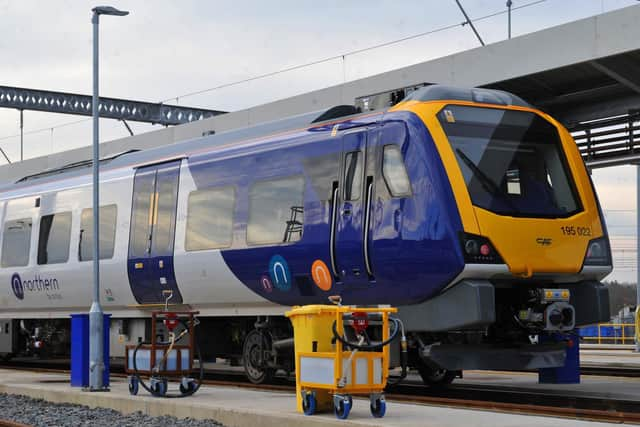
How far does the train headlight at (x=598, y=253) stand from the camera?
13.6 meters

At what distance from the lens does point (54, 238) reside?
19.5m

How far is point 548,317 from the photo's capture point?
12836 mm

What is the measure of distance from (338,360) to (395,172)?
134 inches

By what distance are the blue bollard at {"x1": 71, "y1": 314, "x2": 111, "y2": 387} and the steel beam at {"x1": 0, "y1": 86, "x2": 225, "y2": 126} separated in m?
26.8

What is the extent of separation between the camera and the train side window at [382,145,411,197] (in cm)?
1288

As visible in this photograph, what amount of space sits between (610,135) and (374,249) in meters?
9.27

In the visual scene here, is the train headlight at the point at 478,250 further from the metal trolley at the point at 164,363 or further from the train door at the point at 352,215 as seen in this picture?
the metal trolley at the point at 164,363

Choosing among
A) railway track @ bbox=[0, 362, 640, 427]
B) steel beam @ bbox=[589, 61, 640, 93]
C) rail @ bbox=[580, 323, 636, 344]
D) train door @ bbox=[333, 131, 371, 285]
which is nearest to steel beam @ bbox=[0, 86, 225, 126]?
rail @ bbox=[580, 323, 636, 344]

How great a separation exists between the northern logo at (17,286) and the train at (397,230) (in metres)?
4.25

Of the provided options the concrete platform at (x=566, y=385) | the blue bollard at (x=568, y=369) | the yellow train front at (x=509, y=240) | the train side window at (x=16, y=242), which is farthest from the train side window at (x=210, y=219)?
the train side window at (x=16, y=242)

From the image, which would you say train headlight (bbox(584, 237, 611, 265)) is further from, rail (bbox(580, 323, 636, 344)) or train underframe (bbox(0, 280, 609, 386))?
rail (bbox(580, 323, 636, 344))

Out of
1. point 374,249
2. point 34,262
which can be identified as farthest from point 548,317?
point 34,262

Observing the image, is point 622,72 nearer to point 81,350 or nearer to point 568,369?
point 568,369

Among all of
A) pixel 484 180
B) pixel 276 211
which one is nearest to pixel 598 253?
pixel 484 180
